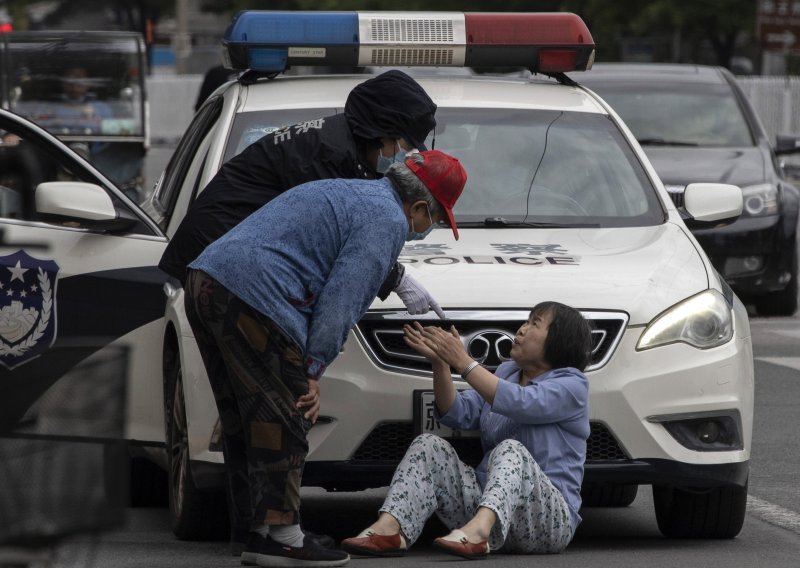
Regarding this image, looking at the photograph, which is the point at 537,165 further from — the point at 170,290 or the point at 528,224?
the point at 170,290

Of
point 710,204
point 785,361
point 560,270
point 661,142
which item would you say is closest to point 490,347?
point 560,270

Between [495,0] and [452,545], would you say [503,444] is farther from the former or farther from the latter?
[495,0]

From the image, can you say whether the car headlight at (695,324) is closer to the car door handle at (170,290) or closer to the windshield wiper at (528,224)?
the windshield wiper at (528,224)

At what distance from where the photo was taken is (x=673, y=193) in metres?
11.4

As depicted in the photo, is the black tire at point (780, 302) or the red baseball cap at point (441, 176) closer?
the red baseball cap at point (441, 176)

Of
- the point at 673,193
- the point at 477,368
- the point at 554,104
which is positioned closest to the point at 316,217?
the point at 477,368

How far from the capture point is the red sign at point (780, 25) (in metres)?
35.8

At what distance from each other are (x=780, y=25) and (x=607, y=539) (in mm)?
30811

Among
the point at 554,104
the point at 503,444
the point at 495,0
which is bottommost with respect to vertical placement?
the point at 495,0

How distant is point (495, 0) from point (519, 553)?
4081 centimetres

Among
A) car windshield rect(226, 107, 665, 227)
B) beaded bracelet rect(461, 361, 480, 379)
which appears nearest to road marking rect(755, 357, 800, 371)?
car windshield rect(226, 107, 665, 227)

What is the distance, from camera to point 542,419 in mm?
5723

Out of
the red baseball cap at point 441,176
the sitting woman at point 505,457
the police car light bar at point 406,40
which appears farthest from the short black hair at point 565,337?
the police car light bar at point 406,40

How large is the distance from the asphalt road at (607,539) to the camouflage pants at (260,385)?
1.30 ft
